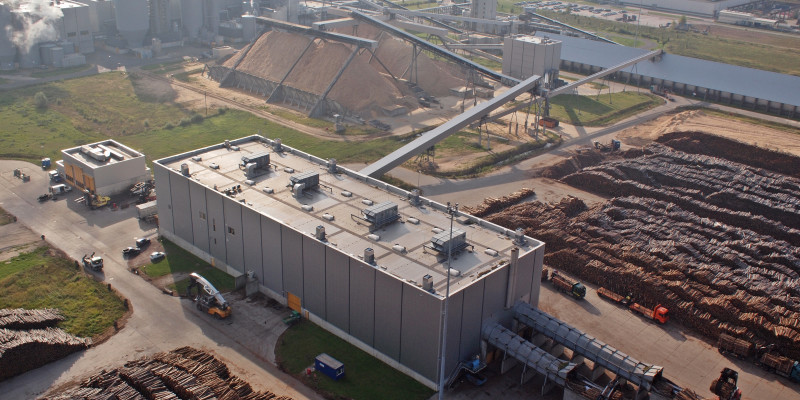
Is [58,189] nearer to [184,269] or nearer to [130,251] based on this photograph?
[130,251]

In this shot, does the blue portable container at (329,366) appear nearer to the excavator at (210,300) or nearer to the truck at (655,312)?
the excavator at (210,300)

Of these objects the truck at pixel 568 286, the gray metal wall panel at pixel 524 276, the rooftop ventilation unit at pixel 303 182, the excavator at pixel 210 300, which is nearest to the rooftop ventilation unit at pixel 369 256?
the gray metal wall panel at pixel 524 276

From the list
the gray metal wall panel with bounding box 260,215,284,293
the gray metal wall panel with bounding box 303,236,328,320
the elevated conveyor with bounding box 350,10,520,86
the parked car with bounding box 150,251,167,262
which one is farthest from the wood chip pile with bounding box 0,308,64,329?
the elevated conveyor with bounding box 350,10,520,86

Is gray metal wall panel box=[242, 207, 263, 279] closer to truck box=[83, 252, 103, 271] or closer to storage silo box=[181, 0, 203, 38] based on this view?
truck box=[83, 252, 103, 271]

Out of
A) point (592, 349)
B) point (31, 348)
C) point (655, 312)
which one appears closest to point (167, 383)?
point (31, 348)

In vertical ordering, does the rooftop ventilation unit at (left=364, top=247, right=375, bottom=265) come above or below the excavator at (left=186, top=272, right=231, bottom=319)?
above

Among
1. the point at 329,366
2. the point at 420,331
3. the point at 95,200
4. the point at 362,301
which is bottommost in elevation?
the point at 329,366
